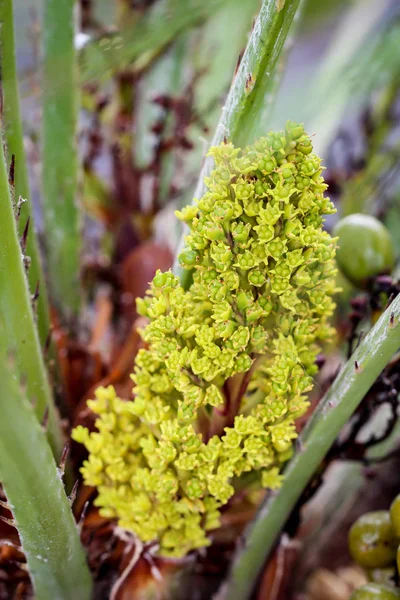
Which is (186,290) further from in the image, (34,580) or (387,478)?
(387,478)

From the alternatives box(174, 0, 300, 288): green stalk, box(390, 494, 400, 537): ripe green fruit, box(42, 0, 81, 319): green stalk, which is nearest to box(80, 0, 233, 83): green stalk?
box(174, 0, 300, 288): green stalk

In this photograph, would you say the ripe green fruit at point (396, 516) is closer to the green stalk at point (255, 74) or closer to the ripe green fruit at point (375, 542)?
the ripe green fruit at point (375, 542)

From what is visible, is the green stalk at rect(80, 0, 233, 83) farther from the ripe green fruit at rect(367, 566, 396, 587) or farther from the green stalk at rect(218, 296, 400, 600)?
the ripe green fruit at rect(367, 566, 396, 587)

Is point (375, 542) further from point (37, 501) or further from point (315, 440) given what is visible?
point (37, 501)

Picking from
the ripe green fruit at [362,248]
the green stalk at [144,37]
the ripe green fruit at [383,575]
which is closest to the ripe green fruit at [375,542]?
the ripe green fruit at [383,575]

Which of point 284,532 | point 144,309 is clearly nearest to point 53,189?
point 144,309
